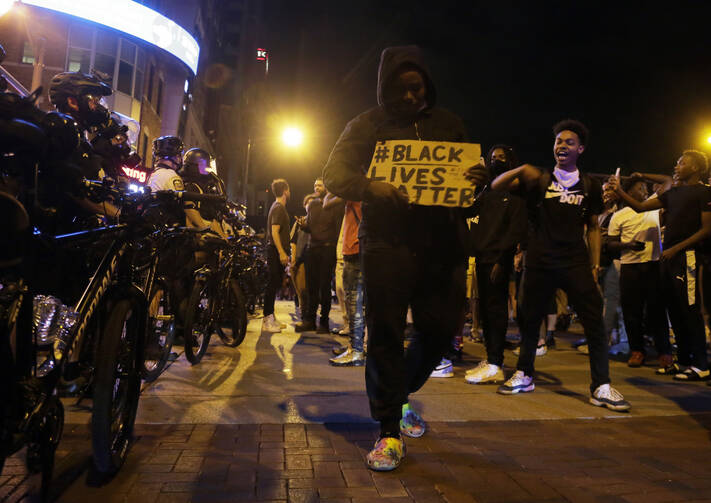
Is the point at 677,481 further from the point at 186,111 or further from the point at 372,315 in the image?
the point at 186,111

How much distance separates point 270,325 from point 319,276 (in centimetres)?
109

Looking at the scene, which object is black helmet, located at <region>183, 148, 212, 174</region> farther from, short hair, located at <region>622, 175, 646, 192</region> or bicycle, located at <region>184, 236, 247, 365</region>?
short hair, located at <region>622, 175, 646, 192</region>

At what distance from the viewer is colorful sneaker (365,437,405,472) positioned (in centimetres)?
248

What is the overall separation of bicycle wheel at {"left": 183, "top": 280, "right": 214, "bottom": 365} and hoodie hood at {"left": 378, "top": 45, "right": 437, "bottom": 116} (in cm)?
265

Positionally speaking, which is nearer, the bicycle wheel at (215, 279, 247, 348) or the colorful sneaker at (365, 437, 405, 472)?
the colorful sneaker at (365, 437, 405, 472)

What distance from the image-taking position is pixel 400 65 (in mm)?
2771

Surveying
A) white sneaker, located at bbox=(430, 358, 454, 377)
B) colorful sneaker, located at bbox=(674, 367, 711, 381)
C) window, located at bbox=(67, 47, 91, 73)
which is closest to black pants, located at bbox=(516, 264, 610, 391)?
white sneaker, located at bbox=(430, 358, 454, 377)

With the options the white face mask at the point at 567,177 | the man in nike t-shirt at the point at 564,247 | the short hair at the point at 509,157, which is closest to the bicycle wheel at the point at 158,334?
the man in nike t-shirt at the point at 564,247

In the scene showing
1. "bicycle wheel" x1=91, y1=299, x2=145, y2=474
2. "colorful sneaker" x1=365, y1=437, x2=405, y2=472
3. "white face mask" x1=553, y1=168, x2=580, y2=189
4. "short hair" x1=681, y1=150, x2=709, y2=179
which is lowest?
"colorful sneaker" x1=365, y1=437, x2=405, y2=472

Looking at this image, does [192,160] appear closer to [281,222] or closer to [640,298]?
[281,222]

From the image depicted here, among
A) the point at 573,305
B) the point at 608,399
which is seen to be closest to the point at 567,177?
the point at 573,305

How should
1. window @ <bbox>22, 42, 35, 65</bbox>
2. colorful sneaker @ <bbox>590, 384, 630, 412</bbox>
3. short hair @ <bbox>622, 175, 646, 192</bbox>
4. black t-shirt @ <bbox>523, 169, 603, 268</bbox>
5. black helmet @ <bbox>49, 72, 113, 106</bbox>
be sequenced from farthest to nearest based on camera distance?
window @ <bbox>22, 42, 35, 65</bbox>, short hair @ <bbox>622, 175, 646, 192</bbox>, black t-shirt @ <bbox>523, 169, 603, 268</bbox>, colorful sneaker @ <bbox>590, 384, 630, 412</bbox>, black helmet @ <bbox>49, 72, 113, 106</bbox>

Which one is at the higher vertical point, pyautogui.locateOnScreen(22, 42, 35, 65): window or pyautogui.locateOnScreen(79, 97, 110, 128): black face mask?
pyautogui.locateOnScreen(22, 42, 35, 65): window

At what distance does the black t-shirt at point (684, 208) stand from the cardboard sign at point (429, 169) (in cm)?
393
